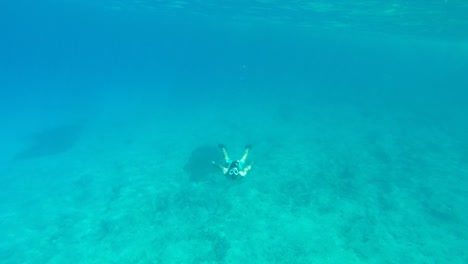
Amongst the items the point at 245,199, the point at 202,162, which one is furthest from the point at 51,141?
the point at 245,199

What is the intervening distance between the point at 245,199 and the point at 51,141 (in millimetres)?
20205

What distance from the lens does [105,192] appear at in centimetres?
1672

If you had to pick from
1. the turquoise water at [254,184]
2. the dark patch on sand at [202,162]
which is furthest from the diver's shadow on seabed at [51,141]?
the dark patch on sand at [202,162]

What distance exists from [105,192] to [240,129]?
1218 centimetres

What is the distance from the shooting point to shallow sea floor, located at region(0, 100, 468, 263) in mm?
12031

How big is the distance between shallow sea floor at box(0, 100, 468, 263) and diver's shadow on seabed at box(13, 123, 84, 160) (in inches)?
8.5

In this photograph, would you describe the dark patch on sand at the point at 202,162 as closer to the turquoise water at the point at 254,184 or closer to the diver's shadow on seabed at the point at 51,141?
the turquoise water at the point at 254,184

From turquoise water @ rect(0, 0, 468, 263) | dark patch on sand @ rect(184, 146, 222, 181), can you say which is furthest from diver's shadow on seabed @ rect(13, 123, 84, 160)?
dark patch on sand @ rect(184, 146, 222, 181)

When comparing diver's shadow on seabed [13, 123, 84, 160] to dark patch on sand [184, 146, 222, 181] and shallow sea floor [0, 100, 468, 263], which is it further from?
dark patch on sand [184, 146, 222, 181]

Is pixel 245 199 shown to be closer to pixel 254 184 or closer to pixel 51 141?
pixel 254 184

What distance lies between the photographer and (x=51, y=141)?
85.9 ft

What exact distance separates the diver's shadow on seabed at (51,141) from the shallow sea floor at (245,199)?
0.71ft

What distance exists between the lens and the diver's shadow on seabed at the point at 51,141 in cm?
2361

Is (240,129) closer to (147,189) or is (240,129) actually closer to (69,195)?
(147,189)
